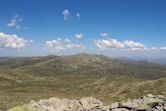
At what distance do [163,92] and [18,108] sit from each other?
5008 inches

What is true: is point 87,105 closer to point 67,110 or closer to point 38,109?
point 67,110

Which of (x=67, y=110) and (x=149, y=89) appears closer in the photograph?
(x=67, y=110)

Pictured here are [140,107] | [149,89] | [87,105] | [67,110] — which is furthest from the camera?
[149,89]

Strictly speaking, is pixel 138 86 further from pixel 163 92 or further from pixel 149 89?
pixel 163 92

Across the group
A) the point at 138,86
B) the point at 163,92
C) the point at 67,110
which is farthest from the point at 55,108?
the point at 138,86

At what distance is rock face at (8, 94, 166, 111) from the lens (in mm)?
51656

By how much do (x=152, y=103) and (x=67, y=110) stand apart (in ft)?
64.5

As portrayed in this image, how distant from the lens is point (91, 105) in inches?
2549

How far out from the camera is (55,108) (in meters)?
61.2

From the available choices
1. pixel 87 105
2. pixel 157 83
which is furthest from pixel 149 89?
pixel 87 105

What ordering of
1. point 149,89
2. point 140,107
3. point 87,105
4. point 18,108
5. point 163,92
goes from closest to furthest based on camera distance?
1. point 140,107
2. point 18,108
3. point 87,105
4. point 163,92
5. point 149,89

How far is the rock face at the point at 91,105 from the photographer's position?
2034 inches

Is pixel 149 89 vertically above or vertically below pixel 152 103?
below

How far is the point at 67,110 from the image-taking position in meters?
60.7
